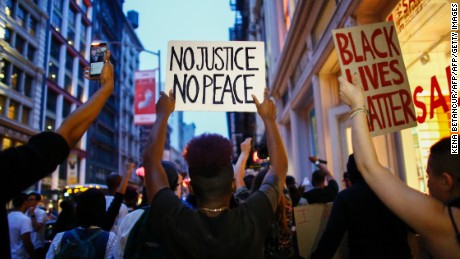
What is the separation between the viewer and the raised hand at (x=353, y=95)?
6.78 ft

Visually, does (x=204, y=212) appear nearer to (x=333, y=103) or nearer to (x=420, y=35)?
(x=420, y=35)

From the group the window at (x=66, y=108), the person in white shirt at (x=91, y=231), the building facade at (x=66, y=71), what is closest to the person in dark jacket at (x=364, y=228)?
the person in white shirt at (x=91, y=231)

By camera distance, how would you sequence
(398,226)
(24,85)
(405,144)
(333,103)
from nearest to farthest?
(398,226), (405,144), (333,103), (24,85)

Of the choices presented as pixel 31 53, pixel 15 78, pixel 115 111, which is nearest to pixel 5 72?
pixel 15 78

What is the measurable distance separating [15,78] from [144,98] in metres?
18.2

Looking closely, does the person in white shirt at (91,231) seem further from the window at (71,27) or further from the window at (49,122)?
the window at (71,27)

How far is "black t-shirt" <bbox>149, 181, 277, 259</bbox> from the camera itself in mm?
1601

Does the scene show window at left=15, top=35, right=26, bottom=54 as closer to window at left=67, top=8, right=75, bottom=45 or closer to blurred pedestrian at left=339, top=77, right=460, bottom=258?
window at left=67, top=8, right=75, bottom=45

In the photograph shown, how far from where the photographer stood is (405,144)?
569cm

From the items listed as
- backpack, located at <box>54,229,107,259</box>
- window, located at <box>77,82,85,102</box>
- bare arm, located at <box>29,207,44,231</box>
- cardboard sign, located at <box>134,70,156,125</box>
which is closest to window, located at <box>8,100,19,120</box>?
window, located at <box>77,82,85,102</box>

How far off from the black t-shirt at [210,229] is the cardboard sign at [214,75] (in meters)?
1.54

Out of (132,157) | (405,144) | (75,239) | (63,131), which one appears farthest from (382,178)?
(132,157)

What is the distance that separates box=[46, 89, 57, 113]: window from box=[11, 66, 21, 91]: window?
7875mm

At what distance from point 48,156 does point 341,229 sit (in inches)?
81.9
